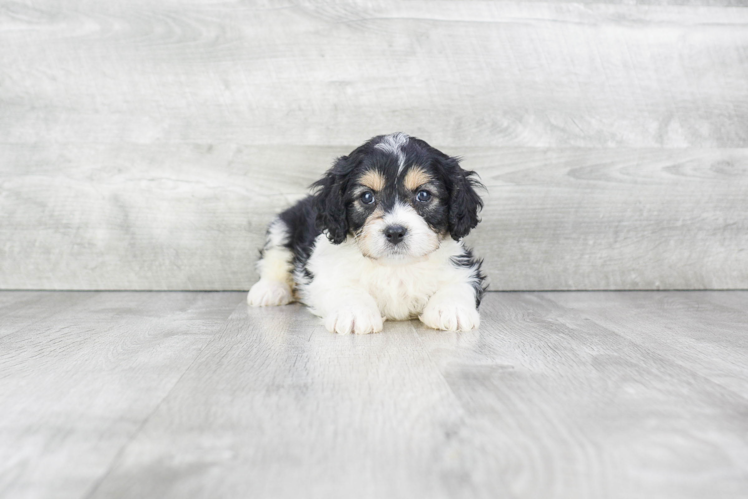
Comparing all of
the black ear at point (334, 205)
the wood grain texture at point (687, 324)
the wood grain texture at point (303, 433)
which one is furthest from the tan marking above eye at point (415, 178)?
the wood grain texture at point (687, 324)

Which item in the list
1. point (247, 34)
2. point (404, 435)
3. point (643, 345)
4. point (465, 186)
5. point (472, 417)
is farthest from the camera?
point (247, 34)

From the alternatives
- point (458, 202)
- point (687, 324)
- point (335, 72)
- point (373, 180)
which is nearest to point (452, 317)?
point (458, 202)

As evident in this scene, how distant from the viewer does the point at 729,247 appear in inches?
131

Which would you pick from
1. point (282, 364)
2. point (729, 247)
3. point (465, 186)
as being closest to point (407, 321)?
point (465, 186)

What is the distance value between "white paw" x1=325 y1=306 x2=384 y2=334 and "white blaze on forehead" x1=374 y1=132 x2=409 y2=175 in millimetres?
511

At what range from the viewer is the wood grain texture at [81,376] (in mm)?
1112

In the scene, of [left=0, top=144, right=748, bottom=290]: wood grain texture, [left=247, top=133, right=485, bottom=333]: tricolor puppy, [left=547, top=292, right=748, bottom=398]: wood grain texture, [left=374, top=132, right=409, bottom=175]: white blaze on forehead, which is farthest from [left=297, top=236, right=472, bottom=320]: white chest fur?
[left=0, top=144, right=748, bottom=290]: wood grain texture

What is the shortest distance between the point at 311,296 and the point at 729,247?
2195 mm

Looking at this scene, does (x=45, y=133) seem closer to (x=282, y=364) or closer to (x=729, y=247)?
(x=282, y=364)

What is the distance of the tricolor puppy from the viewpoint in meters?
2.25

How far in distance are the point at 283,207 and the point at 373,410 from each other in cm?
200

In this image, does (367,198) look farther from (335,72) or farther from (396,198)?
(335,72)

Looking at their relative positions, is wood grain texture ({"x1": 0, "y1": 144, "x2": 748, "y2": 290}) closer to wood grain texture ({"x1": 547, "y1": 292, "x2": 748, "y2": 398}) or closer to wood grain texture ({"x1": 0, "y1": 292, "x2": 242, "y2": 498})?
wood grain texture ({"x1": 547, "y1": 292, "x2": 748, "y2": 398})

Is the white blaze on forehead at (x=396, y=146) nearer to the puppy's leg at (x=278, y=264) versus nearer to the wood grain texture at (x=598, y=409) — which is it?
the wood grain texture at (x=598, y=409)
